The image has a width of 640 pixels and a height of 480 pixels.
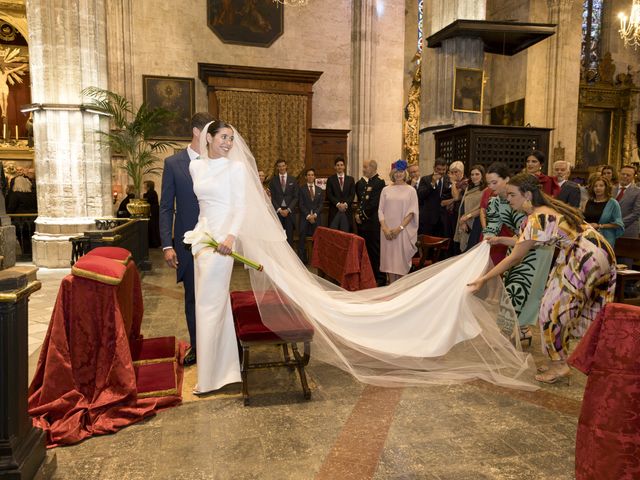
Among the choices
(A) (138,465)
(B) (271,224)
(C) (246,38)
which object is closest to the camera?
(A) (138,465)

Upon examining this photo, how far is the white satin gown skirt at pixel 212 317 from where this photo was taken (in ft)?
10.5

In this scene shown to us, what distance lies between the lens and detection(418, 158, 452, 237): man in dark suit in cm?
677

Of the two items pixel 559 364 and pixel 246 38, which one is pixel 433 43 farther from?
pixel 246 38

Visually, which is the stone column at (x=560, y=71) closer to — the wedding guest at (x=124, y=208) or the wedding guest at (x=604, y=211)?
the wedding guest at (x=604, y=211)

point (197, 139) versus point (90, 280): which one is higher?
point (197, 139)

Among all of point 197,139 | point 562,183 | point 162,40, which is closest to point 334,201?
point 562,183

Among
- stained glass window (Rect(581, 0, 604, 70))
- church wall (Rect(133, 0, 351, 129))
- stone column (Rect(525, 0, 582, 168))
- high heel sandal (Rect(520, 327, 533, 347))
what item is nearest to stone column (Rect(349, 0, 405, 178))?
church wall (Rect(133, 0, 351, 129))

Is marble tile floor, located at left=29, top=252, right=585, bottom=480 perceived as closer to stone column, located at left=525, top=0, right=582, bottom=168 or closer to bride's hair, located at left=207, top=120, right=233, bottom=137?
bride's hair, located at left=207, top=120, right=233, bottom=137

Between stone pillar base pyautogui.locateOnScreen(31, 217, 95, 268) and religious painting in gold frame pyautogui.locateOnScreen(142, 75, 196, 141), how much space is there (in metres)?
4.54

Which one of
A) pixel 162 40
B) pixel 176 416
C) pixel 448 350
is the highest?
pixel 162 40

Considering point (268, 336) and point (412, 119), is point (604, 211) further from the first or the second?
point (412, 119)

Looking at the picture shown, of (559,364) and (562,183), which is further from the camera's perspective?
(562,183)

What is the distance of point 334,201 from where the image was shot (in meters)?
8.15

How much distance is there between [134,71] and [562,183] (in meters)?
10.00
